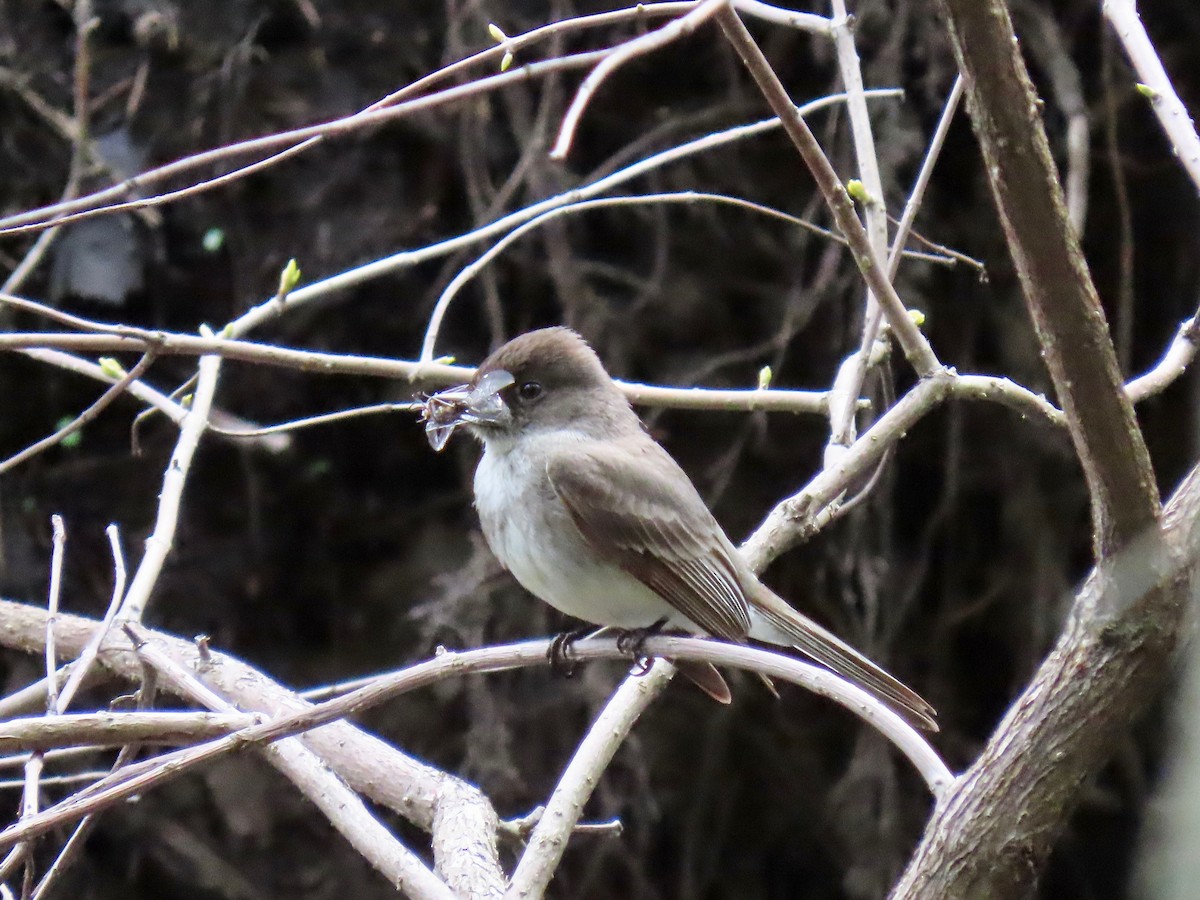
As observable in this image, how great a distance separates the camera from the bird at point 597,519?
2410 millimetres

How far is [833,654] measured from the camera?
2.52 metres

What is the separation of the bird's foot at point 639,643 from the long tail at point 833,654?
0.21m

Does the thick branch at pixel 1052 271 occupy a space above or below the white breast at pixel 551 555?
above

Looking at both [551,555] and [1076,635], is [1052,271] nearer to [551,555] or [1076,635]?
[1076,635]

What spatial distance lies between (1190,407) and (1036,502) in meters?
0.51

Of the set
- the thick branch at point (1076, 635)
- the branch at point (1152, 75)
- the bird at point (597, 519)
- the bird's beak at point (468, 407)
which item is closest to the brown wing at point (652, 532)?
the bird at point (597, 519)

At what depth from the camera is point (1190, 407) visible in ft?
12.6

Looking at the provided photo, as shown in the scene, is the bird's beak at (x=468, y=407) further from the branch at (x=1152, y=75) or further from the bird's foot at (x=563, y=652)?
the branch at (x=1152, y=75)

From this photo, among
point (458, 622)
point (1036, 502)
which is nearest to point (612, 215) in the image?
point (458, 622)

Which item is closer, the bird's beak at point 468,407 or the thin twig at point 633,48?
the thin twig at point 633,48

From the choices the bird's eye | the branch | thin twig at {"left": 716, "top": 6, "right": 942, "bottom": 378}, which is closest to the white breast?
the bird's eye

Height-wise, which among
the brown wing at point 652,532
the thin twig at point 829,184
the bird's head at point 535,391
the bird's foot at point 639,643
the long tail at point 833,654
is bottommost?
the long tail at point 833,654

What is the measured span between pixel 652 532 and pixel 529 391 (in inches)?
14.4

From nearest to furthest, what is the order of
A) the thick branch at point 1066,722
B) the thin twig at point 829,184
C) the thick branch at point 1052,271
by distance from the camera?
1. the thick branch at point 1052,271
2. the thin twig at point 829,184
3. the thick branch at point 1066,722
